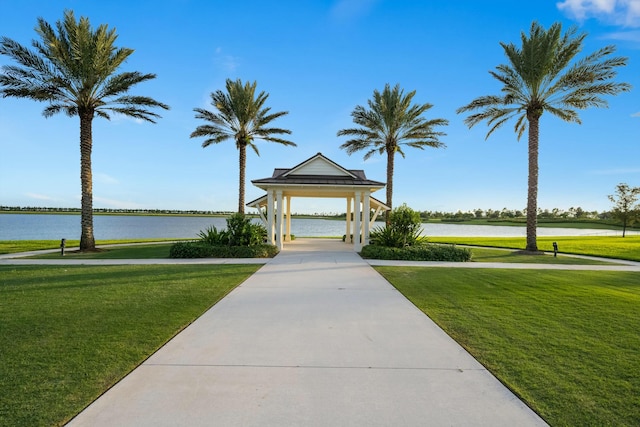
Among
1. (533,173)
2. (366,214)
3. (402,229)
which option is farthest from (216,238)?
(533,173)

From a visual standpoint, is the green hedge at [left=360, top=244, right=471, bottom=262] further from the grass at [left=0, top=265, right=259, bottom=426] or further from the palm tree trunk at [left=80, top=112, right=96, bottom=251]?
the palm tree trunk at [left=80, top=112, right=96, bottom=251]

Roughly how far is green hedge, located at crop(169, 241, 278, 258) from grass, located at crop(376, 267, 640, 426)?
6821mm

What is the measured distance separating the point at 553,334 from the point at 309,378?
4056 mm

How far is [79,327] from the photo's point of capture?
5.40 metres

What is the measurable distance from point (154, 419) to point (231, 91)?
2336cm

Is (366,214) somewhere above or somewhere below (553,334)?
above

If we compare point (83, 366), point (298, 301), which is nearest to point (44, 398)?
point (83, 366)

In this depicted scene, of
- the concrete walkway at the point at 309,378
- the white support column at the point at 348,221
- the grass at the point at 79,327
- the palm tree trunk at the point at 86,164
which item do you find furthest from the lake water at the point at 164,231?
the concrete walkway at the point at 309,378

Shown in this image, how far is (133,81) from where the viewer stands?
18.0 metres

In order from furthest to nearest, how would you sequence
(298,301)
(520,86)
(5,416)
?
(520,86) < (298,301) < (5,416)

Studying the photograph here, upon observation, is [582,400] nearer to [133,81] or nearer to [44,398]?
[44,398]

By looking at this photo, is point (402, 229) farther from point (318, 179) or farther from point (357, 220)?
point (318, 179)

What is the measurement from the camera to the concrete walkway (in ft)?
10.1

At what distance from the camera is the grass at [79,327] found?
3365mm
